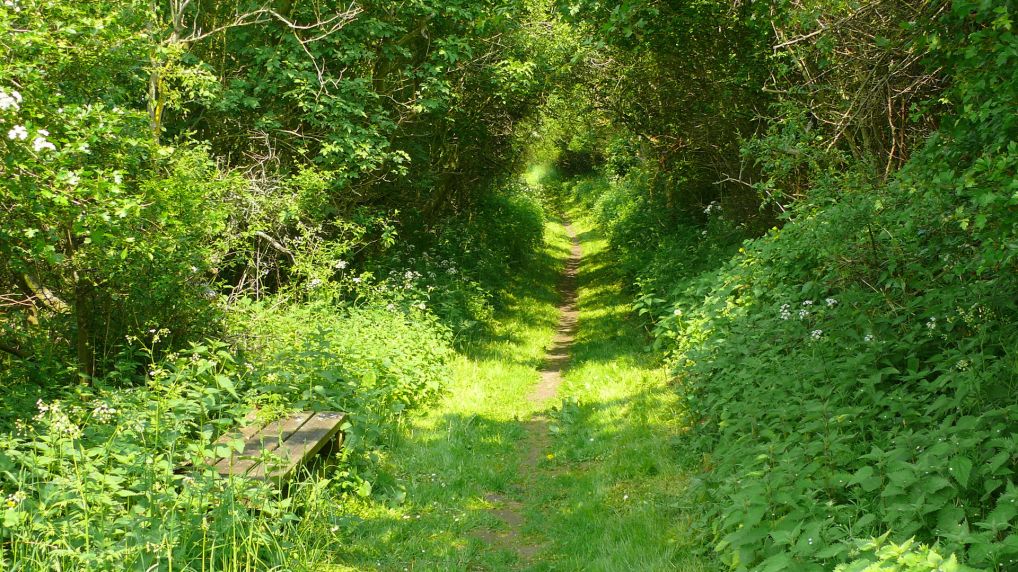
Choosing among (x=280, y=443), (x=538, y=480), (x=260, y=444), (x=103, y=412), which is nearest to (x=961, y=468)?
(x=538, y=480)

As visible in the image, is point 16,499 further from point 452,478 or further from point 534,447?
point 534,447

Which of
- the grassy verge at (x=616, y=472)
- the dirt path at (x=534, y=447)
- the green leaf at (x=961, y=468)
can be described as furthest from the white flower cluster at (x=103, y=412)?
the green leaf at (x=961, y=468)

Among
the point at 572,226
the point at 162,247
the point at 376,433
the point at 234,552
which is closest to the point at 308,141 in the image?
the point at 162,247

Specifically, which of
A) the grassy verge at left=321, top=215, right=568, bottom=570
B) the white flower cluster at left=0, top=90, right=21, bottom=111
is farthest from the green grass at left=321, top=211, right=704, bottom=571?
the white flower cluster at left=0, top=90, right=21, bottom=111

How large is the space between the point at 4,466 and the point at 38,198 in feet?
6.79

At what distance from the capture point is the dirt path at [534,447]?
5.79 m

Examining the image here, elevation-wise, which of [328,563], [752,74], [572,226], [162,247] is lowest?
[572,226]

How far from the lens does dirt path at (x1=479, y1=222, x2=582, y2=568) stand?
19.0 ft

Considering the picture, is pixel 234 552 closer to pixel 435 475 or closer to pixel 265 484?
pixel 265 484

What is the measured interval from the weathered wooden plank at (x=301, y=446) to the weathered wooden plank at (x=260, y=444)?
5cm

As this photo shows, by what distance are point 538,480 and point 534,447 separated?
978 millimetres

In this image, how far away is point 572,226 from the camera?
36.3 m

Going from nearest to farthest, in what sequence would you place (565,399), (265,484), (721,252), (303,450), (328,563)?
(265,484), (328,563), (303,450), (565,399), (721,252)

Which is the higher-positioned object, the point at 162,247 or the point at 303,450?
the point at 162,247
